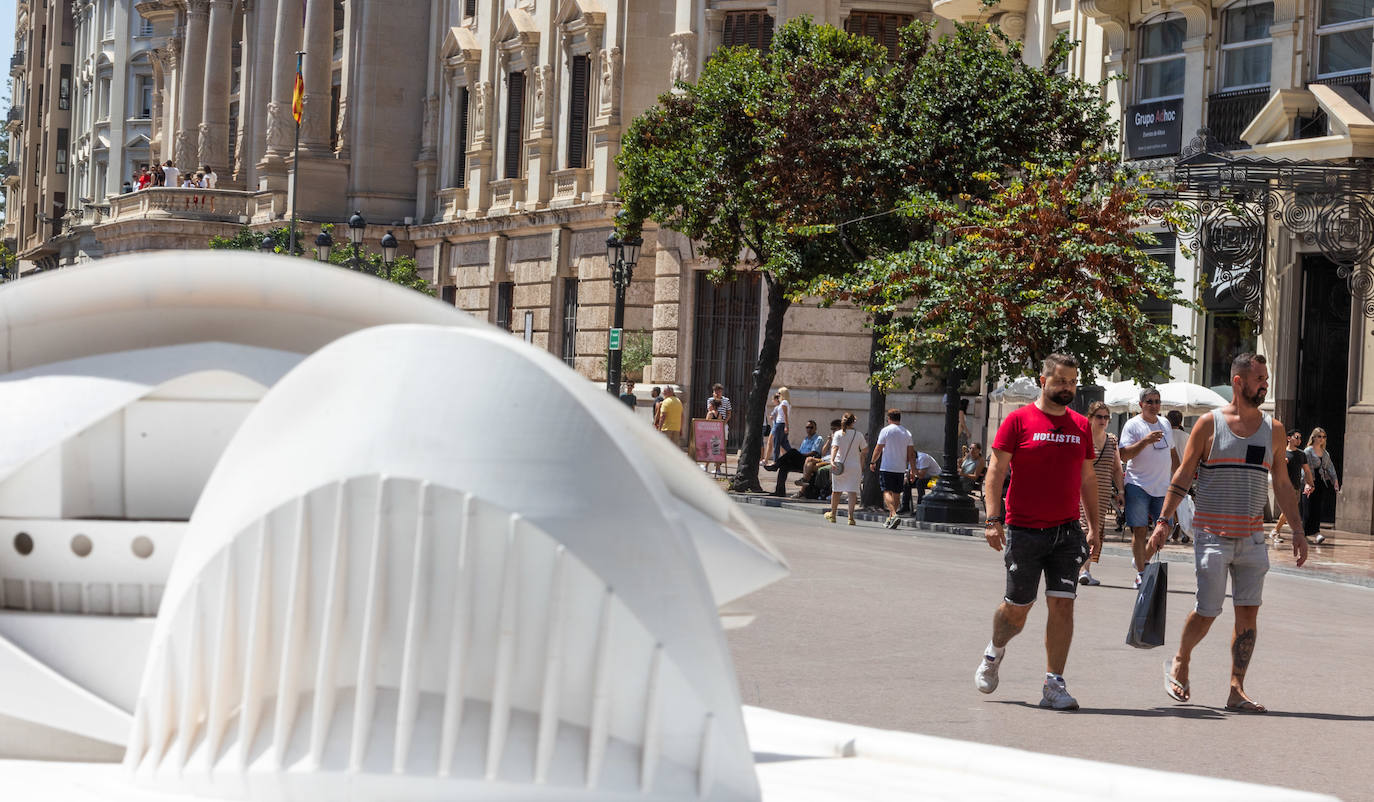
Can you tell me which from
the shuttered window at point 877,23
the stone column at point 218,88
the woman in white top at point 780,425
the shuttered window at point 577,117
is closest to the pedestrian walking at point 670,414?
the woman in white top at point 780,425

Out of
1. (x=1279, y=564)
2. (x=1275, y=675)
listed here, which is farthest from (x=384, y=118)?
(x=1275, y=675)

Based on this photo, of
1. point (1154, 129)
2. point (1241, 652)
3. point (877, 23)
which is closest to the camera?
point (1241, 652)

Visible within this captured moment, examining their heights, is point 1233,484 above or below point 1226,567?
above

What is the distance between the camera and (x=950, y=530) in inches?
961

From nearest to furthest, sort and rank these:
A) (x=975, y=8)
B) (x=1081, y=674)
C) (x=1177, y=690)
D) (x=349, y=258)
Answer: (x=1177, y=690), (x=1081, y=674), (x=975, y=8), (x=349, y=258)

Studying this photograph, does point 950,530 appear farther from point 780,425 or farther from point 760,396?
point 780,425

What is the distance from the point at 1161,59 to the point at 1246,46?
1805 millimetres

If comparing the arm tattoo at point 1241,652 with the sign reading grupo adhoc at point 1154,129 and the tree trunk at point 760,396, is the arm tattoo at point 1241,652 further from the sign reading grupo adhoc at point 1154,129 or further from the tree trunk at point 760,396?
the tree trunk at point 760,396

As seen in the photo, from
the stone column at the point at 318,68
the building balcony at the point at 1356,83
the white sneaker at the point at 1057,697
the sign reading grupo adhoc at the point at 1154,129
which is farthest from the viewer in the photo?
the stone column at the point at 318,68

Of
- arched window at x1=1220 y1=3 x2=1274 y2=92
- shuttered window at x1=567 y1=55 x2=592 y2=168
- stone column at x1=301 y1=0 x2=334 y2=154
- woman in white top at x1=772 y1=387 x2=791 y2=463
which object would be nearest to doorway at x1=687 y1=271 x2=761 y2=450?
woman in white top at x1=772 y1=387 x2=791 y2=463

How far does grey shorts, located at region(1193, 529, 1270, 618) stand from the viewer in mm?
9961

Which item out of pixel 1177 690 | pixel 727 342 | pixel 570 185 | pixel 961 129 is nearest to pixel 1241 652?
pixel 1177 690

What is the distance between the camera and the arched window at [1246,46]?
91.1 ft

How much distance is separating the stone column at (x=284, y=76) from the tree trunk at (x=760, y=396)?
31.8 metres
